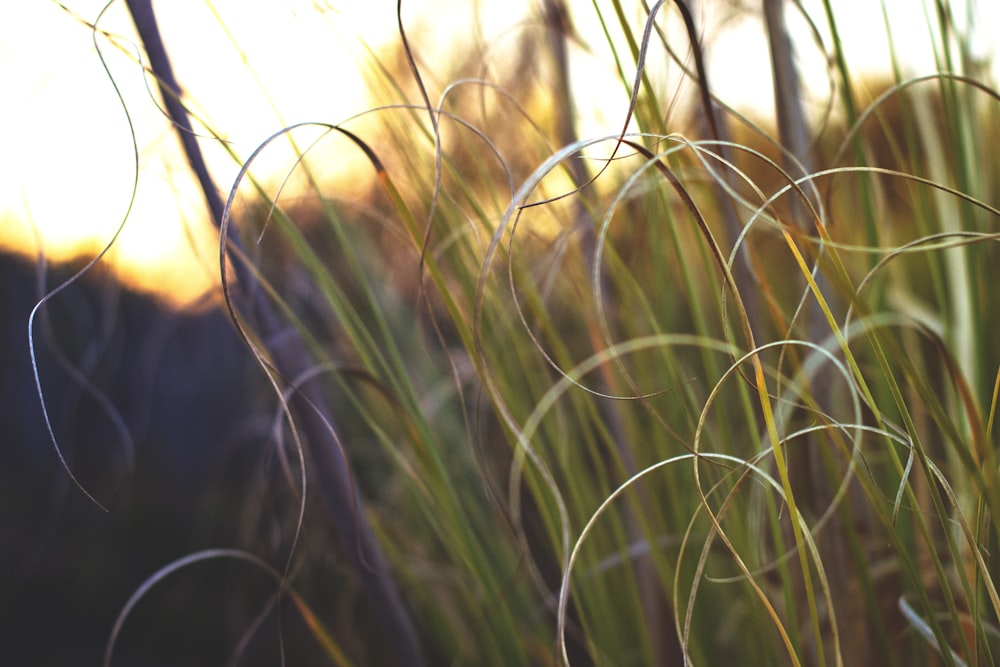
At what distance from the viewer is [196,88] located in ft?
1.70

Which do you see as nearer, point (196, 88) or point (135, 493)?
point (196, 88)

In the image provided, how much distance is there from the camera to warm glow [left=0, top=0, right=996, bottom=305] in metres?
0.44

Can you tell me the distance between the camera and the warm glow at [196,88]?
0.44m

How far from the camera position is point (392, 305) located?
0.92 m

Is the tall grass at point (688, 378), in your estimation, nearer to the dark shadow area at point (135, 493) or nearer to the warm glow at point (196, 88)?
the warm glow at point (196, 88)

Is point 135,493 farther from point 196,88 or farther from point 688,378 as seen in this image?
point 688,378

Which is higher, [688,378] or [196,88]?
[196,88]

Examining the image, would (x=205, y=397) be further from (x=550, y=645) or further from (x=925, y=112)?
(x=925, y=112)

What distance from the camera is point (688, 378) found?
0.49m

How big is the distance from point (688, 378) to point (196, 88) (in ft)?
1.36

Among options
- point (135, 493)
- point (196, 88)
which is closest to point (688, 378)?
point (196, 88)

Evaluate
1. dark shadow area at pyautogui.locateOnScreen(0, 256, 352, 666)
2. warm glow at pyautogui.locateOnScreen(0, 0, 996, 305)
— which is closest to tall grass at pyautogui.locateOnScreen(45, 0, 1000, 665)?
warm glow at pyautogui.locateOnScreen(0, 0, 996, 305)

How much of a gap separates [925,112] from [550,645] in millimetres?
448

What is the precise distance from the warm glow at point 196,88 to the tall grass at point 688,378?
0.03m
